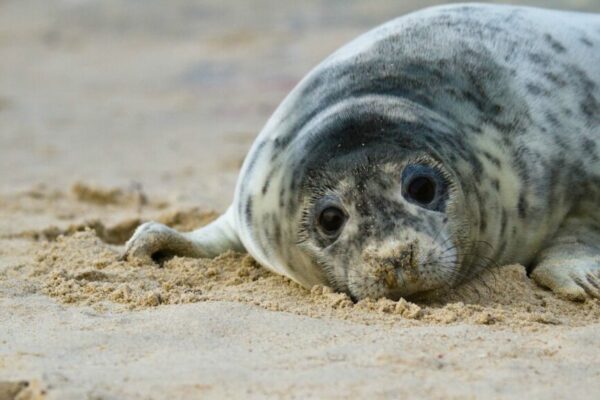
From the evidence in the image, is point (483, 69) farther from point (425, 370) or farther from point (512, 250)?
point (425, 370)

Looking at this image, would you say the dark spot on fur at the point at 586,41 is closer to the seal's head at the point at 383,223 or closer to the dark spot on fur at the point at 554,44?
the dark spot on fur at the point at 554,44

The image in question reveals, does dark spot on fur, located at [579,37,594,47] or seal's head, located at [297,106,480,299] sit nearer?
seal's head, located at [297,106,480,299]

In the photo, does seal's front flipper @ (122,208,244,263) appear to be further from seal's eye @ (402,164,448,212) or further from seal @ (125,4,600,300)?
seal's eye @ (402,164,448,212)

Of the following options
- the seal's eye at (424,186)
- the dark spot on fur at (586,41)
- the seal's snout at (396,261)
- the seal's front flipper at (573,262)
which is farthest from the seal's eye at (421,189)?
the dark spot on fur at (586,41)

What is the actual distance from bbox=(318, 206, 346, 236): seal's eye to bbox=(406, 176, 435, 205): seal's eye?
208mm

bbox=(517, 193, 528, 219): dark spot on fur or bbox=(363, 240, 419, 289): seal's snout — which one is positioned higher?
bbox=(517, 193, 528, 219): dark spot on fur

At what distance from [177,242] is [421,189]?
1.08m

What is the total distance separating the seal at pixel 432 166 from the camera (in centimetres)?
336

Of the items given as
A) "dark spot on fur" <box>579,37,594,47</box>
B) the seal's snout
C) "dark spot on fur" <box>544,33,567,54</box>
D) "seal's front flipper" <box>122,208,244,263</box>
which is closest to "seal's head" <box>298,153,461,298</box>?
the seal's snout

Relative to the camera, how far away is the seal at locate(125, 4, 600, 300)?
336 centimetres

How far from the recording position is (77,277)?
3760mm

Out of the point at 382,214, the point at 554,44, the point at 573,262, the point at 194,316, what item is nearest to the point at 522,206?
the point at 573,262

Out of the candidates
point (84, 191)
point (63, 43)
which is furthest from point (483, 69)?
point (63, 43)

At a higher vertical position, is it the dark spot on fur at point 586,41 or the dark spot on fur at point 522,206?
the dark spot on fur at point 586,41
